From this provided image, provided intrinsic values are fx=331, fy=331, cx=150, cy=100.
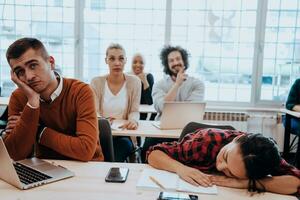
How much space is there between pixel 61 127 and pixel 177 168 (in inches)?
25.7

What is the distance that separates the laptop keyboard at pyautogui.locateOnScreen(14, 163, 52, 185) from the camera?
1.23 m

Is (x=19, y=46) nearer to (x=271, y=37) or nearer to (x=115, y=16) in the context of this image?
(x=115, y=16)

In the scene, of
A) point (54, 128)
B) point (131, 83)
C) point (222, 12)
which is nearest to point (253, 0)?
point (222, 12)

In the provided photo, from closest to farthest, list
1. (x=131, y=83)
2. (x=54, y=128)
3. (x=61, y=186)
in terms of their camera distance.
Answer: (x=61, y=186), (x=54, y=128), (x=131, y=83)

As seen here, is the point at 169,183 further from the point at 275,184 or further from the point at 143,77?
the point at 143,77

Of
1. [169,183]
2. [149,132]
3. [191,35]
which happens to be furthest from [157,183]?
[191,35]

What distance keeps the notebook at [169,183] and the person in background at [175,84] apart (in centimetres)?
144

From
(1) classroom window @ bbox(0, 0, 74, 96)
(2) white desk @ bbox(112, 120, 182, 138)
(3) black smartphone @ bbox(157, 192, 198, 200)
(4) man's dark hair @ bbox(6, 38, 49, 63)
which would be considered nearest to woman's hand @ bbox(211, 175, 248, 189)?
(3) black smartphone @ bbox(157, 192, 198, 200)

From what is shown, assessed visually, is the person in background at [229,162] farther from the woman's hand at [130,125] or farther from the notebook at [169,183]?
the woman's hand at [130,125]

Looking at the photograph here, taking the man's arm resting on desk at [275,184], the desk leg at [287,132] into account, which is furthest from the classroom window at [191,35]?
the man's arm resting on desk at [275,184]

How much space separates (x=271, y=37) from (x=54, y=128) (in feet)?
12.0

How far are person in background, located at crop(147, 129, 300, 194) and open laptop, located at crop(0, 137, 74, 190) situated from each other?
16.0 inches

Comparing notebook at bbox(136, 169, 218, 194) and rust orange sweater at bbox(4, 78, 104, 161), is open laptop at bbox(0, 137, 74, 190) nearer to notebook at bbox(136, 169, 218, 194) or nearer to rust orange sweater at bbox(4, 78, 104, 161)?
rust orange sweater at bbox(4, 78, 104, 161)

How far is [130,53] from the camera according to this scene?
15.3 ft
